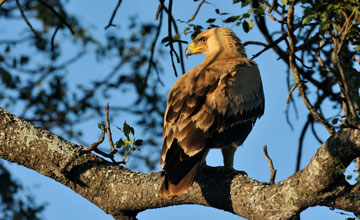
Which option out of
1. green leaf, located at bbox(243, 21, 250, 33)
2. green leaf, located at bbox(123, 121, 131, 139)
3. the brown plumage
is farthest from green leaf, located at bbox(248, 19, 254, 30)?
green leaf, located at bbox(123, 121, 131, 139)

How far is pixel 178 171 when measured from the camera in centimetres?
361

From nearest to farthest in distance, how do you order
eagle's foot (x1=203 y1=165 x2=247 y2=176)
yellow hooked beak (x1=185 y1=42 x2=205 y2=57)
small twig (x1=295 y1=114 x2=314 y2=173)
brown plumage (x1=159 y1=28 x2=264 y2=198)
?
brown plumage (x1=159 y1=28 x2=264 y2=198), eagle's foot (x1=203 y1=165 x2=247 y2=176), small twig (x1=295 y1=114 x2=314 y2=173), yellow hooked beak (x1=185 y1=42 x2=205 y2=57)

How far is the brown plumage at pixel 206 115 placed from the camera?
3660mm

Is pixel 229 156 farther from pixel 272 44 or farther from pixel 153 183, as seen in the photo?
pixel 272 44

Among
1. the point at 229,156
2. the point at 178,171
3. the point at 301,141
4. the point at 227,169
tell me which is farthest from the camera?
the point at 301,141

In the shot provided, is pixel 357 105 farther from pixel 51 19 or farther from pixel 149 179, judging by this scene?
pixel 51 19

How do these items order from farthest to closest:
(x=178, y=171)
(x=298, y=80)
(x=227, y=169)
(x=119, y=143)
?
(x=227, y=169) → (x=119, y=143) → (x=178, y=171) → (x=298, y=80)

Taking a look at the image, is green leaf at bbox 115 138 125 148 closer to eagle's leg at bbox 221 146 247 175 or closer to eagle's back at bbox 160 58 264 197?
eagle's back at bbox 160 58 264 197

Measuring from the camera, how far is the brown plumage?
366 cm

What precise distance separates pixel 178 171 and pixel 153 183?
260 millimetres

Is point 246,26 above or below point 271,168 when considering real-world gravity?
above

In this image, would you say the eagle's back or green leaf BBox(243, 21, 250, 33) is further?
green leaf BBox(243, 21, 250, 33)

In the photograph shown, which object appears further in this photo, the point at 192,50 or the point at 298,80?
the point at 192,50

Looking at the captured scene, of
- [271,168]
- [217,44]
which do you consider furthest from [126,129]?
[217,44]
